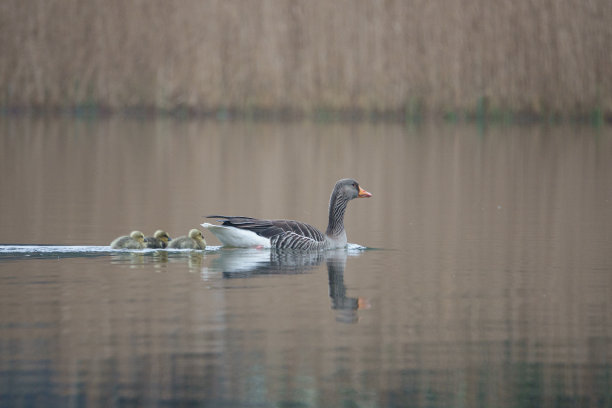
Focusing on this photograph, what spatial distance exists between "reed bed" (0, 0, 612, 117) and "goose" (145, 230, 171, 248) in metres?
15.5

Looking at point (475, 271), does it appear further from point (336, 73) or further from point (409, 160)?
point (336, 73)

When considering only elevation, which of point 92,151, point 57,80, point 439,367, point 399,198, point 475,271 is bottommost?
point 439,367

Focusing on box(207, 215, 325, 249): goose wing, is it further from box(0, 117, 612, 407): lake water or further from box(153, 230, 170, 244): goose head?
box(153, 230, 170, 244): goose head

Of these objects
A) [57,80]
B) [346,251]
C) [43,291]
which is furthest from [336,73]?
[43,291]

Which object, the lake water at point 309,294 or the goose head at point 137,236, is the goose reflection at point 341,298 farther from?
the goose head at point 137,236

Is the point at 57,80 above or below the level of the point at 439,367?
above

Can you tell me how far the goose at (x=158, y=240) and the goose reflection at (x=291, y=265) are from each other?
0.47 m

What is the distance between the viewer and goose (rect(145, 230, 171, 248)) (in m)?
8.73

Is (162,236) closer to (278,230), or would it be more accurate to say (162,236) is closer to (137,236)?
(137,236)

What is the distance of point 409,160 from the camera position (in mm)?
17312

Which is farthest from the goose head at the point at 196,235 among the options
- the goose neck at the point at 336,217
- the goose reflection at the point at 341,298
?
the goose neck at the point at 336,217

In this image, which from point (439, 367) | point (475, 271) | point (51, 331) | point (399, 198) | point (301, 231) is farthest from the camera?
point (399, 198)

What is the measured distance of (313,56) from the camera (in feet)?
78.7

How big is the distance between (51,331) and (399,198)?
7.62m
